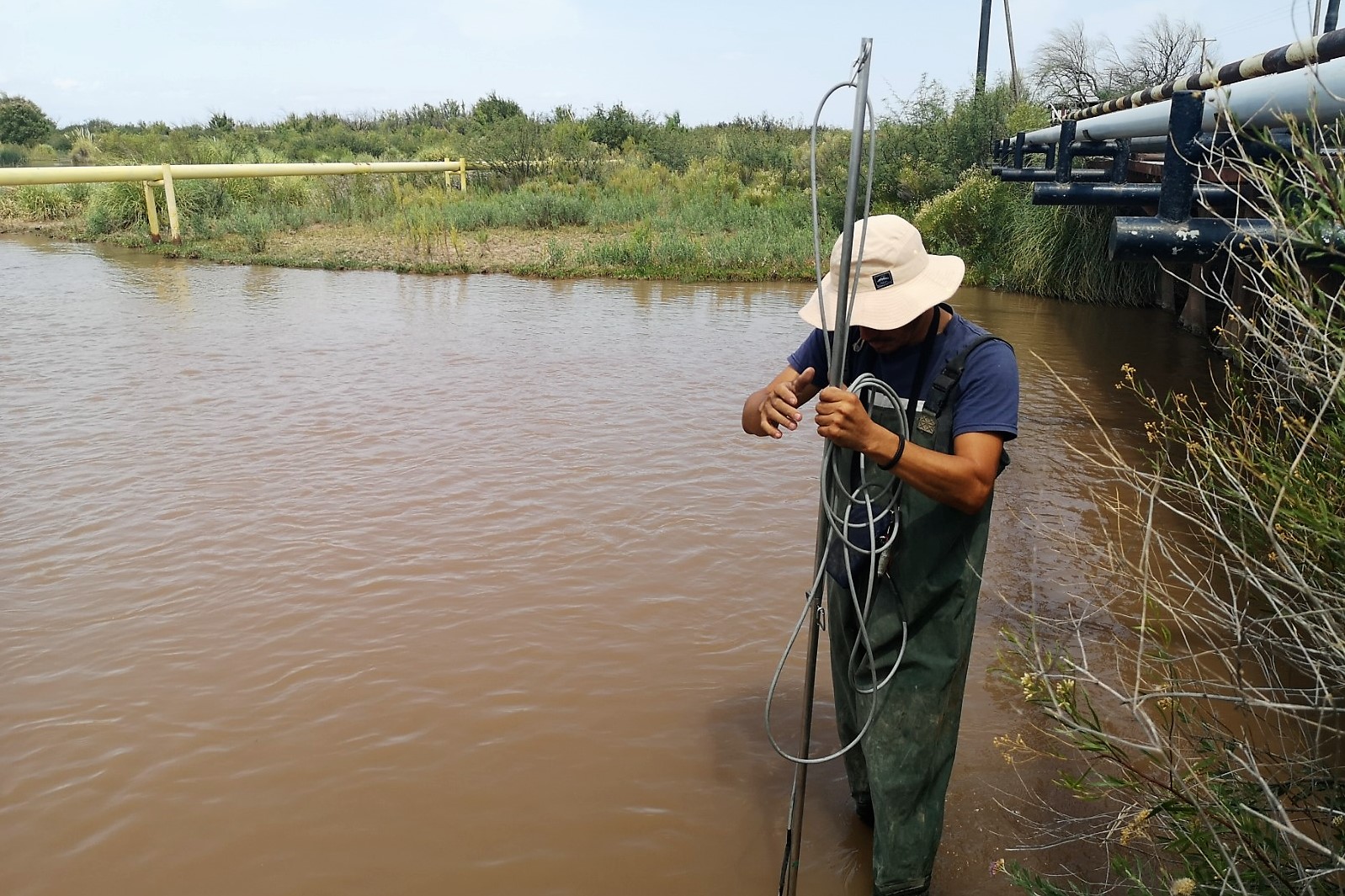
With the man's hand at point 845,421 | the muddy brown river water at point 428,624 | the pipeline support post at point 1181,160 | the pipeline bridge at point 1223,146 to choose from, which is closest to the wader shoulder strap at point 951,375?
the man's hand at point 845,421

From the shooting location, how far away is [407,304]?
13.2 meters

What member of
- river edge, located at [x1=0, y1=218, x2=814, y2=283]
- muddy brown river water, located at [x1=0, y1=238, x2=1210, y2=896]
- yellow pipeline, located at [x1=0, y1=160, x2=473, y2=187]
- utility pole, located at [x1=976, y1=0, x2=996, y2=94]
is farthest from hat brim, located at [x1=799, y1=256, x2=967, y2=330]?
utility pole, located at [x1=976, y1=0, x2=996, y2=94]

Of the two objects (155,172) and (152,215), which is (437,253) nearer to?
(155,172)

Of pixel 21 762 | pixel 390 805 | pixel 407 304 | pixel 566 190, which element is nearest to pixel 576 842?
pixel 390 805

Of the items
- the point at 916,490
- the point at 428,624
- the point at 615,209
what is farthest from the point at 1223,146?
the point at 615,209

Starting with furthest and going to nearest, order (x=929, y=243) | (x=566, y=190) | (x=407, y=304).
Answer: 1. (x=566, y=190)
2. (x=929, y=243)
3. (x=407, y=304)

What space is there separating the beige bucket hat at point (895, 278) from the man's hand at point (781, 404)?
0.24 m

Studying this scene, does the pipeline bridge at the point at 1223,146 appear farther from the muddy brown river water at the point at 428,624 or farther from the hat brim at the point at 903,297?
the muddy brown river water at the point at 428,624

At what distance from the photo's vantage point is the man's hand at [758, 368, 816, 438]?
2.53m

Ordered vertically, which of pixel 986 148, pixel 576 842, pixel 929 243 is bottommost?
pixel 576 842

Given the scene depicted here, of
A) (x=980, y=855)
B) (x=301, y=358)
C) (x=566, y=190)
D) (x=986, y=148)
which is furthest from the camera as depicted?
(x=566, y=190)

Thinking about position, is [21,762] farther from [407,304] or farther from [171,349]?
[407,304]

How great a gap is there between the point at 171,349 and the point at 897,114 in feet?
49.5

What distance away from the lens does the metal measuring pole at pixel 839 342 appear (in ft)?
6.89
